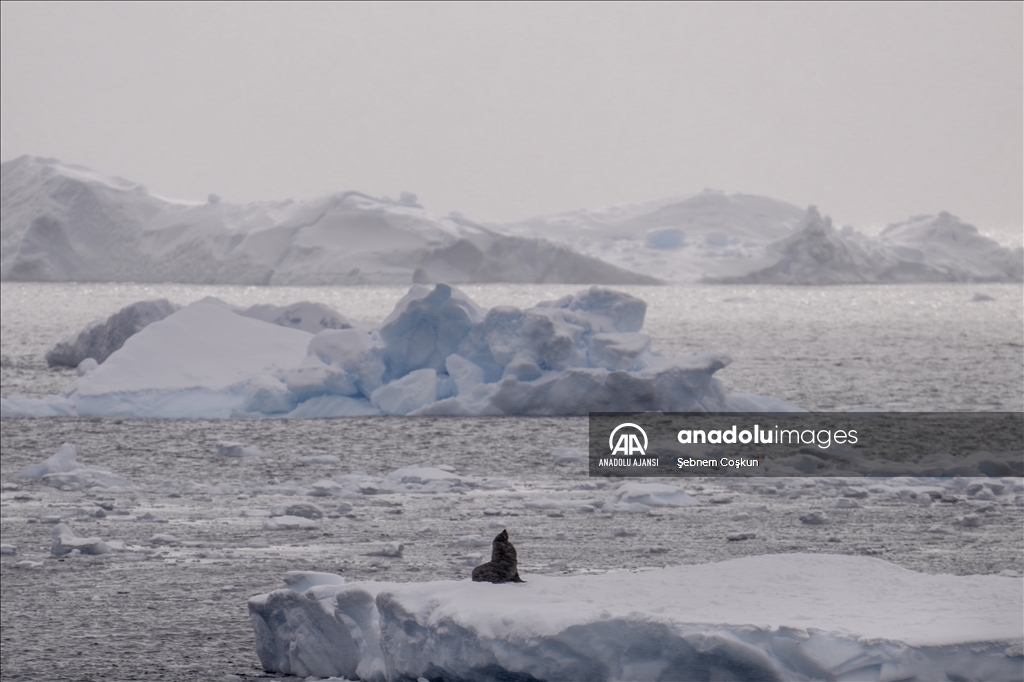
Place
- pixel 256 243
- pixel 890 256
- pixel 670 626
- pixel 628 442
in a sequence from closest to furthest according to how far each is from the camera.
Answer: pixel 670 626 < pixel 628 442 < pixel 256 243 < pixel 890 256

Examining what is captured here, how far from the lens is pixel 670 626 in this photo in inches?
145

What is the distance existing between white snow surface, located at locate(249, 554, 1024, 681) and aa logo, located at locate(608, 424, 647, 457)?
6.51 metres

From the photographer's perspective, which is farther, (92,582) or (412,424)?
(412,424)

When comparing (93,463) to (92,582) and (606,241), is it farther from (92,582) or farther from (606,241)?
(606,241)

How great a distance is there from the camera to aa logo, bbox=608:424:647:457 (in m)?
11.2

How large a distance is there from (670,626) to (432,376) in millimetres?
10119

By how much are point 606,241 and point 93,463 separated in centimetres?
5875

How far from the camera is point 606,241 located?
68188 mm

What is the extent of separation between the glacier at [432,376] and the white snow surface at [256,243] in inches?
1118

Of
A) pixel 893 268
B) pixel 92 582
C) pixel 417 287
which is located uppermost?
pixel 893 268

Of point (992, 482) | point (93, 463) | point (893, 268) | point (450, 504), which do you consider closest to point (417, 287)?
point (93, 463)

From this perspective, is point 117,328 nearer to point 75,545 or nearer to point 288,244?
point 75,545

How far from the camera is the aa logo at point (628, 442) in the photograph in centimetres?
1125

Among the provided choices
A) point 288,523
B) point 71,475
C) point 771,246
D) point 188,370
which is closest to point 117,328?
point 188,370
